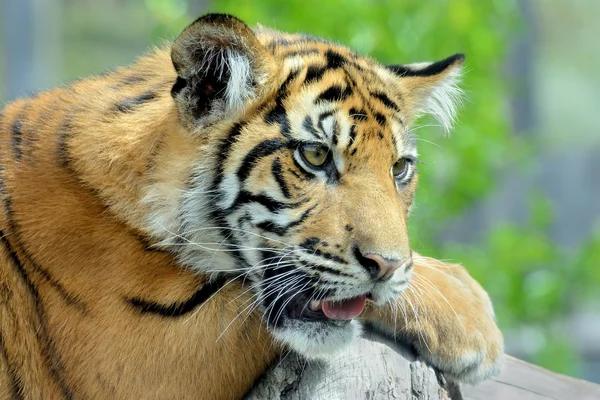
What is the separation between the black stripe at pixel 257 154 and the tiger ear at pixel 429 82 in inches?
30.0

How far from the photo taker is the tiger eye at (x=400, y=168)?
10.3 ft

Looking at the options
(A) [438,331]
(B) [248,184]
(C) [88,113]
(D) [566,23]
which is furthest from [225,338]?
(D) [566,23]

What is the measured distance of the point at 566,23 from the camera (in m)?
9.48

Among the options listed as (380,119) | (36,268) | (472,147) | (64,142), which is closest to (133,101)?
(64,142)

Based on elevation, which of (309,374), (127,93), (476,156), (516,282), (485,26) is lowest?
(516,282)

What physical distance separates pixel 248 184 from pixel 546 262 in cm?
438

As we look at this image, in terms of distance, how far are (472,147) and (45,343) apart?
12.2ft

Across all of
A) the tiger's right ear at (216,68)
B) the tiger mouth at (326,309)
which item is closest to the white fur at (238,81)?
the tiger's right ear at (216,68)

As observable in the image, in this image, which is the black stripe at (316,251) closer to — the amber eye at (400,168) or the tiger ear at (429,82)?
the amber eye at (400,168)

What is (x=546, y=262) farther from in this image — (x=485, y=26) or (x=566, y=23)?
(x=566, y=23)

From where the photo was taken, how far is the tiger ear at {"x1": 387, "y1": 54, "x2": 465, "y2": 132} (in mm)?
3492

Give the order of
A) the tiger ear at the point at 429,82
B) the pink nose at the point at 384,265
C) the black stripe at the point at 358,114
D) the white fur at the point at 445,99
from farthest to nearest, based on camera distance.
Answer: the white fur at the point at 445,99 → the tiger ear at the point at 429,82 → the black stripe at the point at 358,114 → the pink nose at the point at 384,265

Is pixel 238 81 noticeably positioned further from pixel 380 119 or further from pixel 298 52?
pixel 380 119

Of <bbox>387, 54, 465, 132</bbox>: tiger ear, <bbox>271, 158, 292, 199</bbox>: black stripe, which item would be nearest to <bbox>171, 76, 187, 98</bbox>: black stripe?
<bbox>271, 158, 292, 199</bbox>: black stripe
